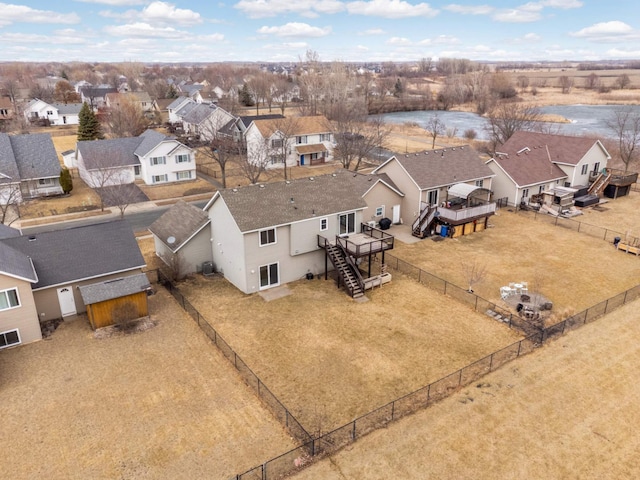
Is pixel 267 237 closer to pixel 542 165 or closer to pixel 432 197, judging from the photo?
pixel 432 197

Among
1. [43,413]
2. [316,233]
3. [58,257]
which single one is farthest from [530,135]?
[43,413]

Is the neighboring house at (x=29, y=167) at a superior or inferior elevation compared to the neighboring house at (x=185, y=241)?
superior

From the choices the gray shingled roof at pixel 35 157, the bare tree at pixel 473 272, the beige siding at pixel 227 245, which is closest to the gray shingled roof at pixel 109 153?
the gray shingled roof at pixel 35 157

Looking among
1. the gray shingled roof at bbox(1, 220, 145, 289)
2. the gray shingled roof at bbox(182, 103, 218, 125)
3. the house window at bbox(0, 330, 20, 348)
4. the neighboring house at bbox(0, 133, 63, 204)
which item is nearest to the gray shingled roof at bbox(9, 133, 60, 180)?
the neighboring house at bbox(0, 133, 63, 204)

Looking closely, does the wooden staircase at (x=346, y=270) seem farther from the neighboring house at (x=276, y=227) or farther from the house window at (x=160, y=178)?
the house window at (x=160, y=178)

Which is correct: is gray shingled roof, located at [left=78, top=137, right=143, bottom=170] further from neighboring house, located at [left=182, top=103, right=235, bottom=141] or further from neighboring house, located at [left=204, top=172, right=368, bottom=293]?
neighboring house, located at [left=204, top=172, right=368, bottom=293]

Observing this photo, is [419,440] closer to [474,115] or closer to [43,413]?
[43,413]
